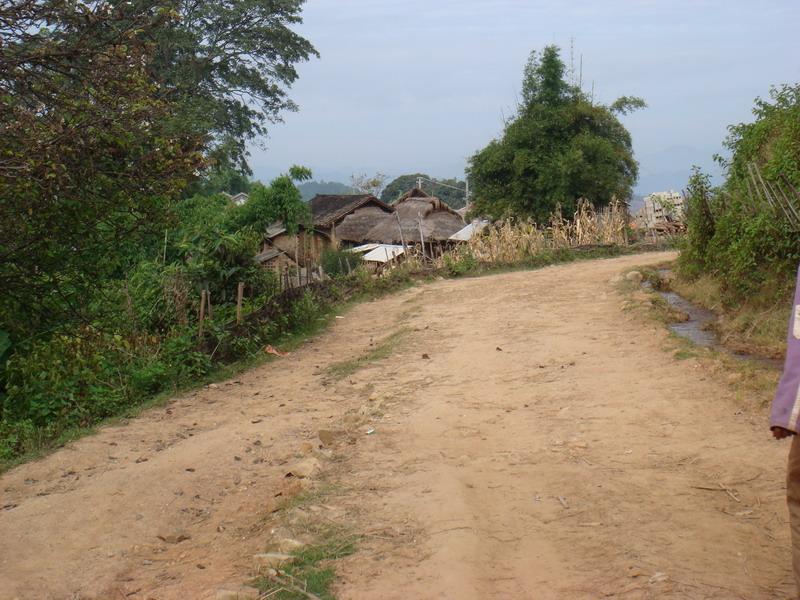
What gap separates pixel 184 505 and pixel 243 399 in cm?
342

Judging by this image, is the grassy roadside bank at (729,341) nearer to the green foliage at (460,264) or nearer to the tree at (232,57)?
the green foliage at (460,264)

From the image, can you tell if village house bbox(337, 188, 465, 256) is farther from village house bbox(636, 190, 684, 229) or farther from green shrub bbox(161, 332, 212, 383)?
green shrub bbox(161, 332, 212, 383)

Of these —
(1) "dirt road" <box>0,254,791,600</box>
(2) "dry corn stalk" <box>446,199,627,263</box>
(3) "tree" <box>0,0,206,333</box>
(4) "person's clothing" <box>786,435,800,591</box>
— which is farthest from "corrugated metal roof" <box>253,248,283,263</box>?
(4) "person's clothing" <box>786,435,800,591</box>

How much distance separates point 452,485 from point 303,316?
26.9ft

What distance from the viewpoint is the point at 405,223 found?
33.2m

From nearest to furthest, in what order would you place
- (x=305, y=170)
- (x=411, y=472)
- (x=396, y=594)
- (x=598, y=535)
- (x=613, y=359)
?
(x=396, y=594)
(x=598, y=535)
(x=411, y=472)
(x=613, y=359)
(x=305, y=170)

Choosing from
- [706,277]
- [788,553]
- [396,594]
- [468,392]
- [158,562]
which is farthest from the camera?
[706,277]

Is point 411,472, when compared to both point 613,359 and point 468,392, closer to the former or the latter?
point 468,392

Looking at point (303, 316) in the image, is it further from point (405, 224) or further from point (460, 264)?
point (405, 224)

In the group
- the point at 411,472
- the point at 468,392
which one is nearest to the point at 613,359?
the point at 468,392

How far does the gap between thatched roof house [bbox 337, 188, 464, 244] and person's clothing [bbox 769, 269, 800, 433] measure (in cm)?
2775

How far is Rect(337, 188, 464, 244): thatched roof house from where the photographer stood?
32.2 m

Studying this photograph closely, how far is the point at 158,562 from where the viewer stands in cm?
523

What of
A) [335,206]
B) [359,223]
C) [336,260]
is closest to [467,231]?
[359,223]
